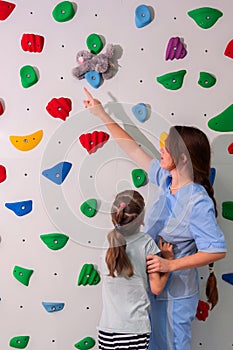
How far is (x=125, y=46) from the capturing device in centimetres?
165

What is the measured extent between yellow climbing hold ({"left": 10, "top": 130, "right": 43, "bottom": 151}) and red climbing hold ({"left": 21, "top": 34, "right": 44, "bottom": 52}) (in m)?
0.27

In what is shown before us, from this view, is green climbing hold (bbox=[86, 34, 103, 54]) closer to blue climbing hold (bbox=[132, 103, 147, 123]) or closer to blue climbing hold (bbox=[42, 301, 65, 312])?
blue climbing hold (bbox=[132, 103, 147, 123])

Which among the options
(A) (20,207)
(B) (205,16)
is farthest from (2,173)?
(B) (205,16)

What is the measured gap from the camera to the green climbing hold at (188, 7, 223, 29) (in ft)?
5.38

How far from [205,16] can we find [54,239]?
88cm

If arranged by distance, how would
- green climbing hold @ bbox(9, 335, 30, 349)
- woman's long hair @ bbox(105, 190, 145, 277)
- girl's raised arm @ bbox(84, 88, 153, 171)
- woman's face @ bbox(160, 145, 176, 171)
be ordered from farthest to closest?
green climbing hold @ bbox(9, 335, 30, 349), girl's raised arm @ bbox(84, 88, 153, 171), woman's face @ bbox(160, 145, 176, 171), woman's long hair @ bbox(105, 190, 145, 277)

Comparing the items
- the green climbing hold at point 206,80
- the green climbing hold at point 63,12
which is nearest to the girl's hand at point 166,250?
the green climbing hold at point 206,80

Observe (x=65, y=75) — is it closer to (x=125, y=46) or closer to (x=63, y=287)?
(x=125, y=46)

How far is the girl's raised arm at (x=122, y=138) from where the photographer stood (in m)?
1.60

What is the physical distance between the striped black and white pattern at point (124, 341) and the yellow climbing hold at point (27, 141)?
647 millimetres

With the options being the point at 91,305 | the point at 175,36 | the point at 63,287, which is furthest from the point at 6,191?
the point at 175,36

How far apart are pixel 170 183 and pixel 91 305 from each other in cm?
51

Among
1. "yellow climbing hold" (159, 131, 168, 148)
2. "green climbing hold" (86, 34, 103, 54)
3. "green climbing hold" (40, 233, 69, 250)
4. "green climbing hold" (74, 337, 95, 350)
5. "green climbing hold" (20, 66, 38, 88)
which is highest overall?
"green climbing hold" (86, 34, 103, 54)

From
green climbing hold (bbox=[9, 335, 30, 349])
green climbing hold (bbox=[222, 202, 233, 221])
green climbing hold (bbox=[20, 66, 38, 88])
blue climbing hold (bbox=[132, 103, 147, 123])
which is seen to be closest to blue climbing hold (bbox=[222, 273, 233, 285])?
green climbing hold (bbox=[222, 202, 233, 221])
